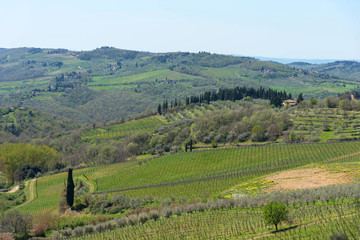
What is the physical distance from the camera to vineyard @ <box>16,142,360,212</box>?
64.2 meters

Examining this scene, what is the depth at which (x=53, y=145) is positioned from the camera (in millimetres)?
140500

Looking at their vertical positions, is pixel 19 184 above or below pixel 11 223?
below

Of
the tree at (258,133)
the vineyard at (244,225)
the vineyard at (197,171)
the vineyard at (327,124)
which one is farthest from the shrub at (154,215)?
the tree at (258,133)

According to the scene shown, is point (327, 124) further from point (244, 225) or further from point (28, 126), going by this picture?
point (28, 126)

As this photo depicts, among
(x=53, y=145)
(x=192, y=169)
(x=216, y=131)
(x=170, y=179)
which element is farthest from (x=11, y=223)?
(x=53, y=145)

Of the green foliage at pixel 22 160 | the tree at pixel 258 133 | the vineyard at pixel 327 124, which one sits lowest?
the green foliage at pixel 22 160

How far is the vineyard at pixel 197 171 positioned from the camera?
A: 64.2 meters

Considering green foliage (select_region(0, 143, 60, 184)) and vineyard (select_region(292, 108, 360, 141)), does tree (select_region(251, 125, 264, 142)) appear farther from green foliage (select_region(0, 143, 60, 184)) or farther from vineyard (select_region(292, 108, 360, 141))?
green foliage (select_region(0, 143, 60, 184))

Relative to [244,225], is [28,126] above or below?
below

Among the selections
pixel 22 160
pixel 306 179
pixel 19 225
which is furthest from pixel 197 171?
pixel 22 160

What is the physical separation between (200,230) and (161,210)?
10.8 m

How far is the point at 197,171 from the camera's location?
Result: 77375 millimetres

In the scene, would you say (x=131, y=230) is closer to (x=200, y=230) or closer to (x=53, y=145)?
(x=200, y=230)

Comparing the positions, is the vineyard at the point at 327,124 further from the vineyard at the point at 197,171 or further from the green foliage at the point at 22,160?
the green foliage at the point at 22,160
